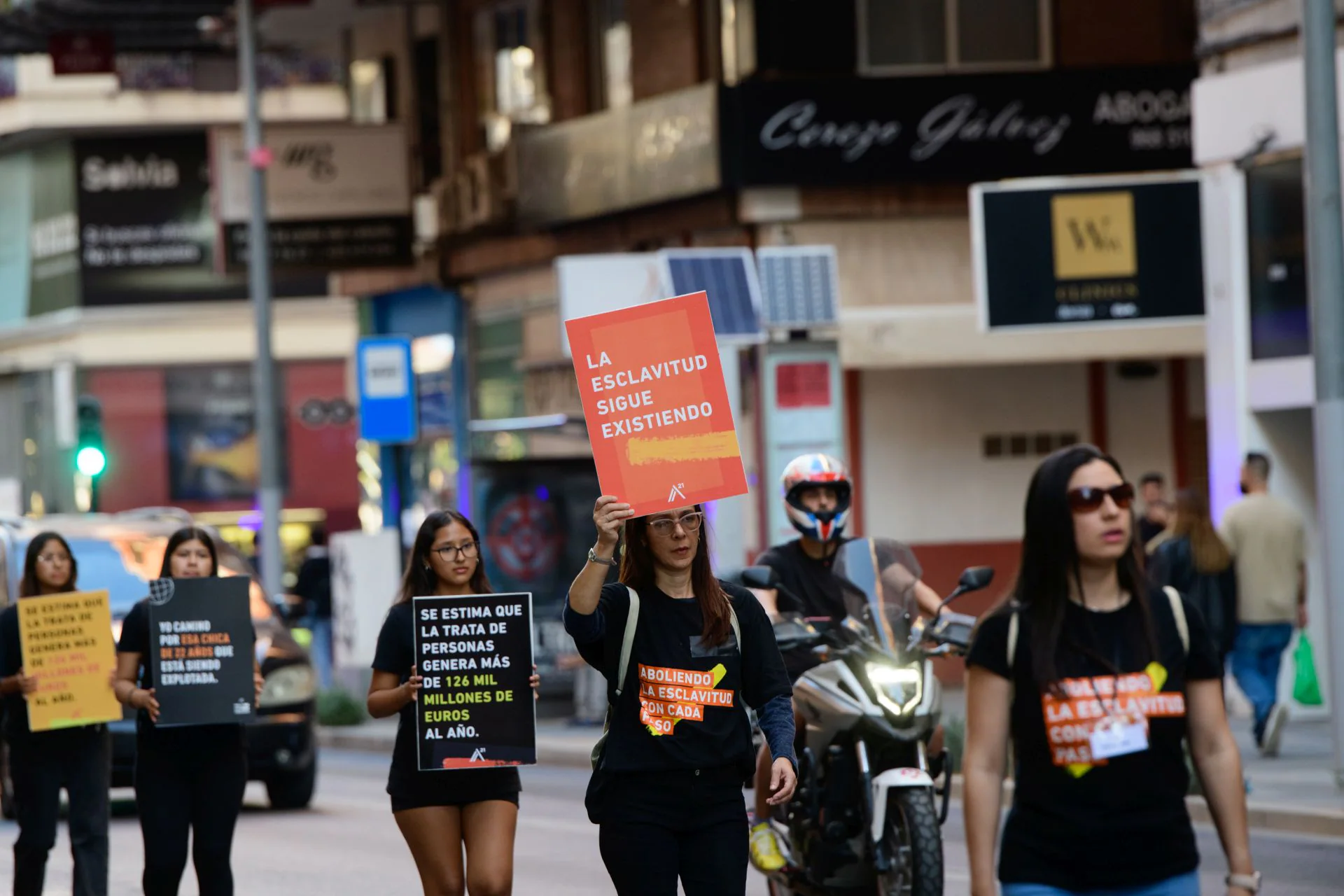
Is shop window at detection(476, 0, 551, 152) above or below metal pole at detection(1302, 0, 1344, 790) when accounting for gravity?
above

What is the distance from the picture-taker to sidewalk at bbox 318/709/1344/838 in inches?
512

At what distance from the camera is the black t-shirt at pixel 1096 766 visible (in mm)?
5008

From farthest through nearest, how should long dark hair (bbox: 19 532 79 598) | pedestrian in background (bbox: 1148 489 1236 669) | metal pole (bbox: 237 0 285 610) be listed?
Result: metal pole (bbox: 237 0 285 610) → pedestrian in background (bbox: 1148 489 1236 669) → long dark hair (bbox: 19 532 79 598)

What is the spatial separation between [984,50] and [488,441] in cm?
878

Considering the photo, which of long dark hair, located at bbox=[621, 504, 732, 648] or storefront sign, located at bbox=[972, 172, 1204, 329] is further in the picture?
storefront sign, located at bbox=[972, 172, 1204, 329]

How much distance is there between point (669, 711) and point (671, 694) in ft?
0.15

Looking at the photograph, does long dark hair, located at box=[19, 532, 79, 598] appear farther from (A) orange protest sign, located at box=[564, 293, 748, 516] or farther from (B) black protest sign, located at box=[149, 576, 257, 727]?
(A) orange protest sign, located at box=[564, 293, 748, 516]

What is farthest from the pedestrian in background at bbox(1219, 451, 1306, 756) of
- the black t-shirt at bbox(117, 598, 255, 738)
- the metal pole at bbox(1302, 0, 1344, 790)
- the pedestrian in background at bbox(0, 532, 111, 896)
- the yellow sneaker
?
the black t-shirt at bbox(117, 598, 255, 738)

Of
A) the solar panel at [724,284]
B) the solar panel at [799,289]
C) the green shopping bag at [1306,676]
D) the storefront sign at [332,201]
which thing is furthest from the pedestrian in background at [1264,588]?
the storefront sign at [332,201]

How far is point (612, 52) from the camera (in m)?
27.1

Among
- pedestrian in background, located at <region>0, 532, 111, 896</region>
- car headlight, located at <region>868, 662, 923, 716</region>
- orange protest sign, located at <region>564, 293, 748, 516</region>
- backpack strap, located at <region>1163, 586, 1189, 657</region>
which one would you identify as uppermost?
orange protest sign, located at <region>564, 293, 748, 516</region>

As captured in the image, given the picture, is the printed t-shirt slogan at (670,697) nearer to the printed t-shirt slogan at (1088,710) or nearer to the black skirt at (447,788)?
the black skirt at (447,788)

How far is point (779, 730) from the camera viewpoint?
A: 6.72 m

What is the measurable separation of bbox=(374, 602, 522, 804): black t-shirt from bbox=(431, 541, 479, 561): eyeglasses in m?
0.19
